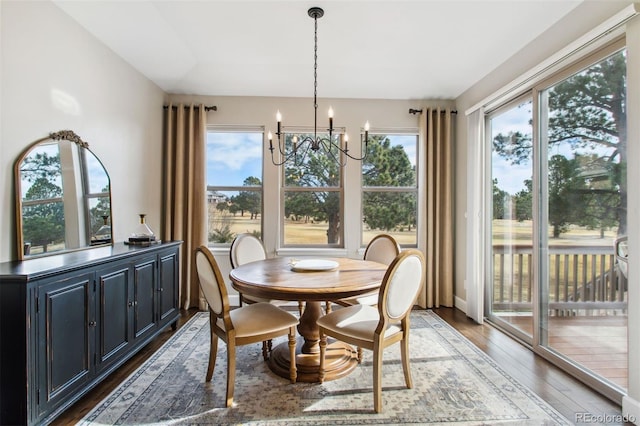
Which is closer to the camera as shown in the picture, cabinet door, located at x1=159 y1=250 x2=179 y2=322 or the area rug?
the area rug

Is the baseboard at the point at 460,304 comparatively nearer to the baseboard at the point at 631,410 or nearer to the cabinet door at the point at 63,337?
the baseboard at the point at 631,410

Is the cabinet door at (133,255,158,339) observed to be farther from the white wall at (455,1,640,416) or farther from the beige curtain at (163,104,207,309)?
the white wall at (455,1,640,416)

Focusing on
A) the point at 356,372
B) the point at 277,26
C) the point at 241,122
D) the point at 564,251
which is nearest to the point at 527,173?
the point at 564,251

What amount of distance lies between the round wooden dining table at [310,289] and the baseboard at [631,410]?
153 centimetres

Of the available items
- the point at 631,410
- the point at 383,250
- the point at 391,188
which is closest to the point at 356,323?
the point at 383,250

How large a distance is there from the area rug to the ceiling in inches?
104

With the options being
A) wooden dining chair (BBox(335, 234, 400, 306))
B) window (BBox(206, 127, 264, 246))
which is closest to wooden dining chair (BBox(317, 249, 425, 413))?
wooden dining chair (BBox(335, 234, 400, 306))

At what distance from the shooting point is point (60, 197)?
2.28 meters

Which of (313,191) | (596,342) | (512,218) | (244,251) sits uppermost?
(313,191)

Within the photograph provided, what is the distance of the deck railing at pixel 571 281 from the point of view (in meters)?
2.10

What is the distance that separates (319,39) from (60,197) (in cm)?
235

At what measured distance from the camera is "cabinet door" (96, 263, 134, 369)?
6.88ft

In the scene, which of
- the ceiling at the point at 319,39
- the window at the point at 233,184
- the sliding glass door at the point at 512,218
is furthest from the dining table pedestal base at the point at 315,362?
the ceiling at the point at 319,39

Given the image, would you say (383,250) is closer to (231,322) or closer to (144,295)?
(231,322)
